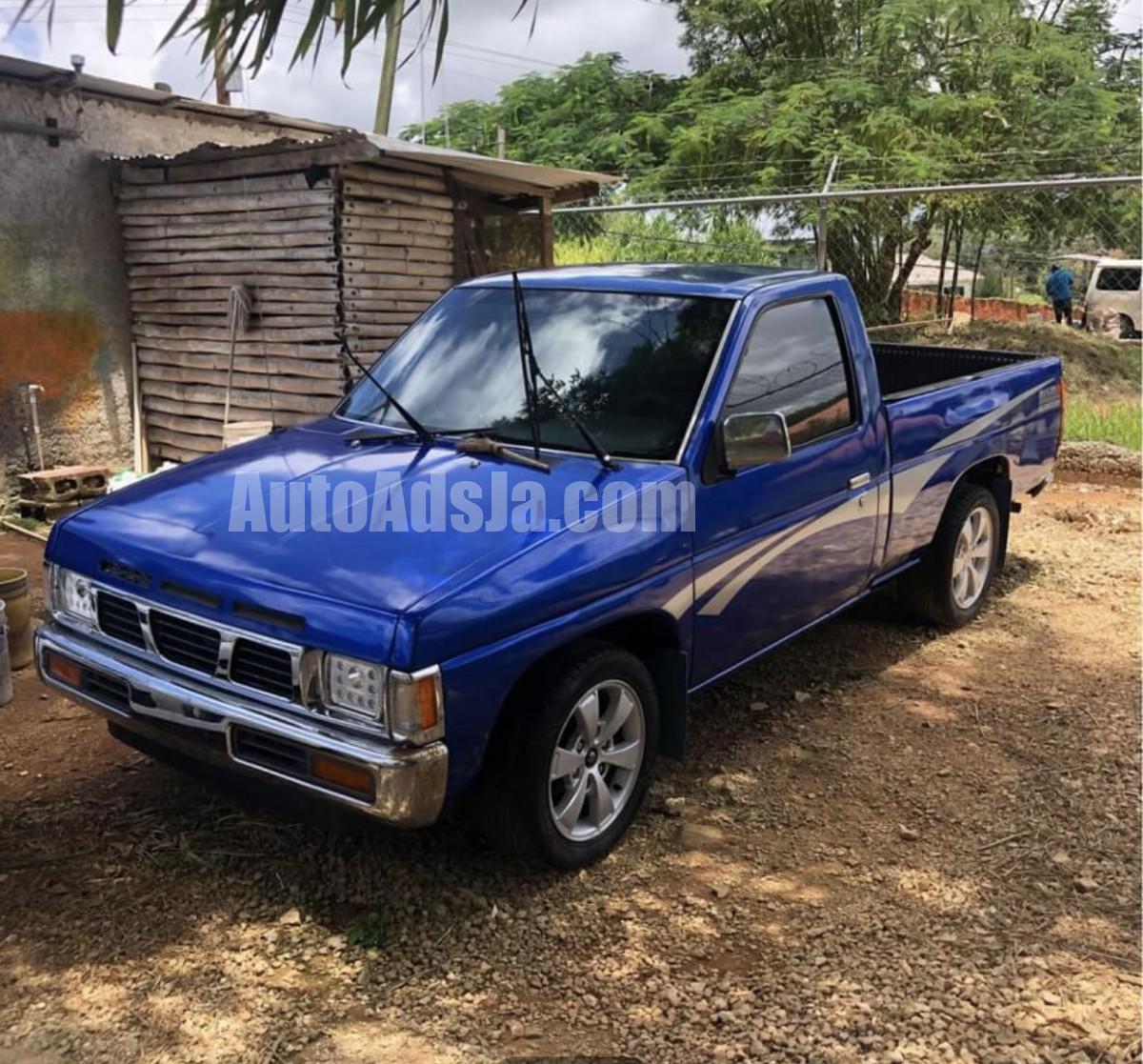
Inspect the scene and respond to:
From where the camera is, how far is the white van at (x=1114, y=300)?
22.3 metres

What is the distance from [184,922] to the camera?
10.4 feet

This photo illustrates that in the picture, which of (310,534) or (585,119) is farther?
(585,119)

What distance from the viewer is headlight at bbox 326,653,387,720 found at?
2820 mm

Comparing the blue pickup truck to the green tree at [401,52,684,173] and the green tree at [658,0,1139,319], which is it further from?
the green tree at [401,52,684,173]

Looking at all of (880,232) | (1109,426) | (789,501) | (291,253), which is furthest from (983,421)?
(880,232)

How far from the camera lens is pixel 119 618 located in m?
3.39

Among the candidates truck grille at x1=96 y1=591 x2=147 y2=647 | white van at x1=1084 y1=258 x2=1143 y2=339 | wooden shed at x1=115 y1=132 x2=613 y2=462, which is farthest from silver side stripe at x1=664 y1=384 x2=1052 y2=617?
white van at x1=1084 y1=258 x2=1143 y2=339

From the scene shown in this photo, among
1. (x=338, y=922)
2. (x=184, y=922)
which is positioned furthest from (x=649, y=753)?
(x=184, y=922)

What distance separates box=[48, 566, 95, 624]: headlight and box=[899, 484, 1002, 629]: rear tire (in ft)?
13.2

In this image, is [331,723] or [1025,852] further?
[1025,852]

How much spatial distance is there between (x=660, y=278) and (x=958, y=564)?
255cm

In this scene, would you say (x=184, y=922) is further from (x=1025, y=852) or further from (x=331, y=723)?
(x=1025, y=852)

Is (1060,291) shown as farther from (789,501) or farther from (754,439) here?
(754,439)

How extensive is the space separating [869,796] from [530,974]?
166cm
